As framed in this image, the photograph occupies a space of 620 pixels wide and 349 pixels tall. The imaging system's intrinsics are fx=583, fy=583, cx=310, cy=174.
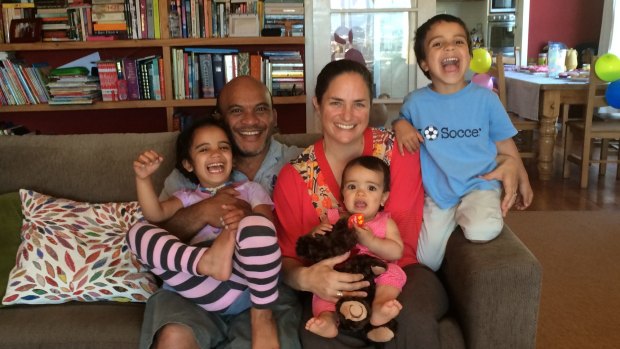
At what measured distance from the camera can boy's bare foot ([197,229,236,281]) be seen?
1.55 metres

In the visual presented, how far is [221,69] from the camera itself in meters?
3.70

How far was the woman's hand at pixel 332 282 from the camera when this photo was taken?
4.94 feet

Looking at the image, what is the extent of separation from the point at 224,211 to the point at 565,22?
7.23m

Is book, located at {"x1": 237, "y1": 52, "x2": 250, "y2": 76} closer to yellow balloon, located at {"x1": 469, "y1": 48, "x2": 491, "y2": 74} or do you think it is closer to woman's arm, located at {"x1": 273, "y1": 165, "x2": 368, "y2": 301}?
woman's arm, located at {"x1": 273, "y1": 165, "x2": 368, "y2": 301}

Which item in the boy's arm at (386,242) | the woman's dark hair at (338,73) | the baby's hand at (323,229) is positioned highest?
the woman's dark hair at (338,73)

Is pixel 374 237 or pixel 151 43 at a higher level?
pixel 151 43

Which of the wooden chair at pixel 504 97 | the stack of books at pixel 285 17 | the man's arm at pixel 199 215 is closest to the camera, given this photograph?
the man's arm at pixel 199 215

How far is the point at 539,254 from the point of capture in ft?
10.5

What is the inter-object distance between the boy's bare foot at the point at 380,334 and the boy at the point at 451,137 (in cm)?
40

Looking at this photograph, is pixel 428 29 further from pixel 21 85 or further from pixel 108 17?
pixel 21 85

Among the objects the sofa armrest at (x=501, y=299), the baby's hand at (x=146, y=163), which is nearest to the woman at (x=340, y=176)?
the sofa armrest at (x=501, y=299)

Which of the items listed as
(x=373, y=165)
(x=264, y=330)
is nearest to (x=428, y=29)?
(x=373, y=165)

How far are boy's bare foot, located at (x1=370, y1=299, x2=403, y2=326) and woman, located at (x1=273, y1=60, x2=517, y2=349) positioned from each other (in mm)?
138

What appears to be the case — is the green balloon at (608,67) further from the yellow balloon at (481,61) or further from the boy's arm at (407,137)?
the boy's arm at (407,137)
